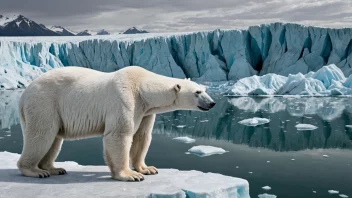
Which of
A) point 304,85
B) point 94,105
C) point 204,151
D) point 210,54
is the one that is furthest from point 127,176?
point 210,54

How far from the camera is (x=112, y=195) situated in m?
2.81

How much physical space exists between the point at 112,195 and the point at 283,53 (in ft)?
78.5

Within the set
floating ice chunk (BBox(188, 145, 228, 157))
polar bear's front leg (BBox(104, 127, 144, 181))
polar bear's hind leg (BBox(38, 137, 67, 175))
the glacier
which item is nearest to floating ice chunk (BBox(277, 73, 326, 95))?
the glacier

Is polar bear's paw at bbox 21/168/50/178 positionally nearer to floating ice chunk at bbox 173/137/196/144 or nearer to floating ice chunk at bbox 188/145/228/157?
floating ice chunk at bbox 188/145/228/157

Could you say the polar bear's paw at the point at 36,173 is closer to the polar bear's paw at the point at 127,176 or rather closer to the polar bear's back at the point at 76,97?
the polar bear's back at the point at 76,97

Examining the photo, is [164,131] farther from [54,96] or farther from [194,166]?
[54,96]

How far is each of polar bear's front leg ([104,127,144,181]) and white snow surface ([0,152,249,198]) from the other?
0.07 m

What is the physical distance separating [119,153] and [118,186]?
0.88 feet

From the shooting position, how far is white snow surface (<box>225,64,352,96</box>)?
1920 cm

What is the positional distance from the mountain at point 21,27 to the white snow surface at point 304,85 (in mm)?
156632

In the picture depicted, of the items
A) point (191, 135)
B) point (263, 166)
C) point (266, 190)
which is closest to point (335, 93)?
point (191, 135)

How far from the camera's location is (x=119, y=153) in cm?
319

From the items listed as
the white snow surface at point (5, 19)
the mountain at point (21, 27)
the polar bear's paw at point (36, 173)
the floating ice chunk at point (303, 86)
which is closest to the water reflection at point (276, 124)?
the floating ice chunk at point (303, 86)

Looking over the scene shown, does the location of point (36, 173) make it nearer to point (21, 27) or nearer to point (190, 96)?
point (190, 96)
